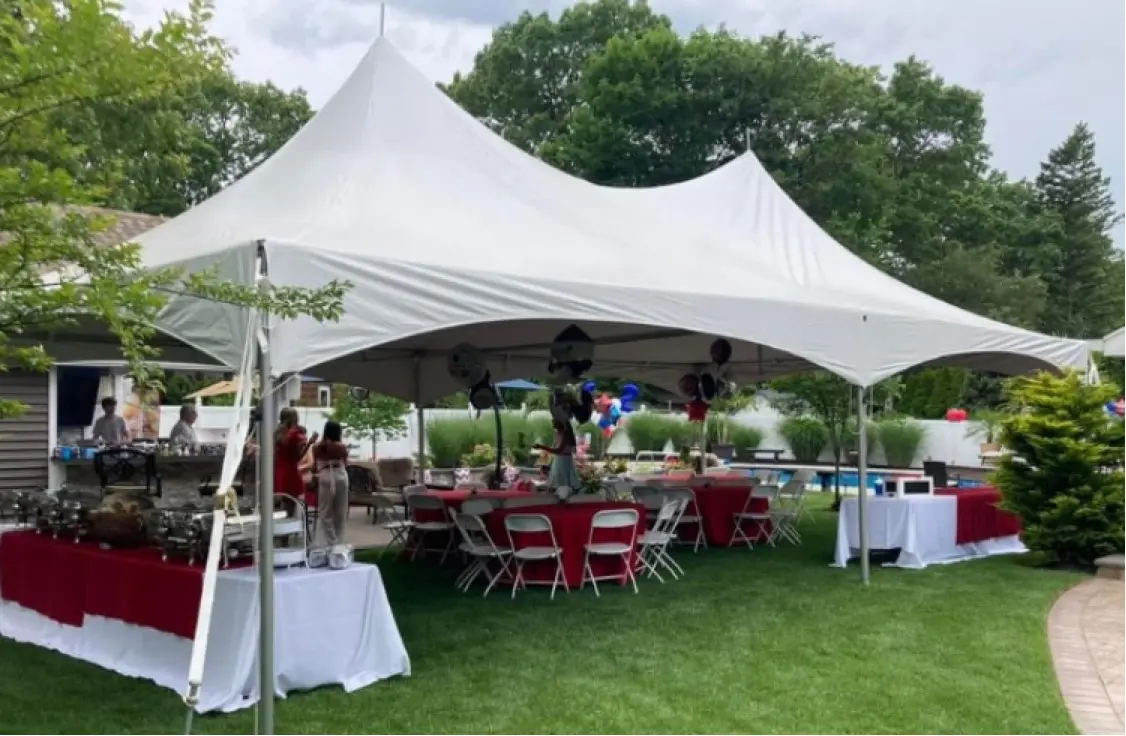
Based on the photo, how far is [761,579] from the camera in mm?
8070

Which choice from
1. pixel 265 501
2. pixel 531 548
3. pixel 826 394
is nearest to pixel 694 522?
pixel 531 548

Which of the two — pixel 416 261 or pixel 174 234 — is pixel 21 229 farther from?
pixel 174 234

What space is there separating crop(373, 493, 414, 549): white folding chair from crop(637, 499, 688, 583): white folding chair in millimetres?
2008

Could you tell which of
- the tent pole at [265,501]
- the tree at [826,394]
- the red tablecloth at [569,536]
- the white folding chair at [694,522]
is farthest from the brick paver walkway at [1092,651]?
the tree at [826,394]

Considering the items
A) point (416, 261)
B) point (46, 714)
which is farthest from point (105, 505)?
point (416, 261)

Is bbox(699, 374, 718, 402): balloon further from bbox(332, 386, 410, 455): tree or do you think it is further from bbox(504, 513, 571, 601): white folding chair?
bbox(332, 386, 410, 455): tree

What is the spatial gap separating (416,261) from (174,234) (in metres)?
1.88

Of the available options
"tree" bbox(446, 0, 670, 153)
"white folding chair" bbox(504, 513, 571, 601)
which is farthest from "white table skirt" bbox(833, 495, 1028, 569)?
"tree" bbox(446, 0, 670, 153)

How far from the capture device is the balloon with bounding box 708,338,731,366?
10.4 m

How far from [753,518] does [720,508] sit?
357 mm

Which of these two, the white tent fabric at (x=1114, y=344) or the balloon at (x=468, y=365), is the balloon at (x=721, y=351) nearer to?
the balloon at (x=468, y=365)

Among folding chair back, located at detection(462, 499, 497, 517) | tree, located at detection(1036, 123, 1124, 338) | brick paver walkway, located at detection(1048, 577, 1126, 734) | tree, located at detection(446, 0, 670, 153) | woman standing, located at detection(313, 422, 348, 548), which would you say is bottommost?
brick paver walkway, located at detection(1048, 577, 1126, 734)

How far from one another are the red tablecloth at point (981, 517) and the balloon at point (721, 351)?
2.37 metres

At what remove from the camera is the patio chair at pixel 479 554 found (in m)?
7.20
